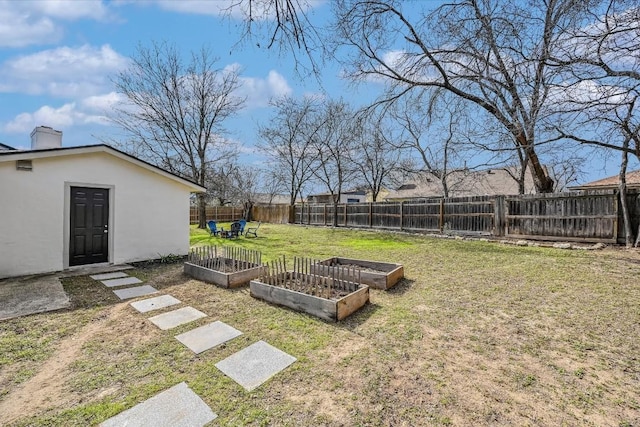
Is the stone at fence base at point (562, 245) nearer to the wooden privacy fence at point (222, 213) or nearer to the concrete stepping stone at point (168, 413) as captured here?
the concrete stepping stone at point (168, 413)

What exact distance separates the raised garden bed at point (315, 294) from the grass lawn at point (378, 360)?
0.13 metres

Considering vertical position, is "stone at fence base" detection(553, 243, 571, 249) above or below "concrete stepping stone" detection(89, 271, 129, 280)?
above

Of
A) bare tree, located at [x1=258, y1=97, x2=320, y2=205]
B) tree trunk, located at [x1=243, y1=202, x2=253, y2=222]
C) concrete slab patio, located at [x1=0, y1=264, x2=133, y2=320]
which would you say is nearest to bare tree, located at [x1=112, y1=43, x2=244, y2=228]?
bare tree, located at [x1=258, y1=97, x2=320, y2=205]

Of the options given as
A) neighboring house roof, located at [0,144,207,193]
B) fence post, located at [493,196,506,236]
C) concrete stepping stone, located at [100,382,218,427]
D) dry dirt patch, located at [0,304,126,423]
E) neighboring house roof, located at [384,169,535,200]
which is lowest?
dry dirt patch, located at [0,304,126,423]

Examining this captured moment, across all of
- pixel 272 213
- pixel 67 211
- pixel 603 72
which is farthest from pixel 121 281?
pixel 272 213

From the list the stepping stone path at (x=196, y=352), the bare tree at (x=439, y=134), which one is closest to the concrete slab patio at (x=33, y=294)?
the stepping stone path at (x=196, y=352)

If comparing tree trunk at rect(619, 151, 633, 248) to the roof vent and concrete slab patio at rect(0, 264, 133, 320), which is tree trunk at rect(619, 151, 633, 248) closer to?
concrete slab patio at rect(0, 264, 133, 320)

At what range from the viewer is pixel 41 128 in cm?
690

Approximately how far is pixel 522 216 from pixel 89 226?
12676 millimetres

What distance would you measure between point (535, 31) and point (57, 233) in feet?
39.6

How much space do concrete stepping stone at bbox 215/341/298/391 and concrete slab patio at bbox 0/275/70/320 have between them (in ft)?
10.5

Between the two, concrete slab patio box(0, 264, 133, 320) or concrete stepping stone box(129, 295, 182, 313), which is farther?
concrete stepping stone box(129, 295, 182, 313)

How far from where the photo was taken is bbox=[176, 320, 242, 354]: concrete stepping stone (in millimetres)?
2918

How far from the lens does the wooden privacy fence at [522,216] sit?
308 inches
